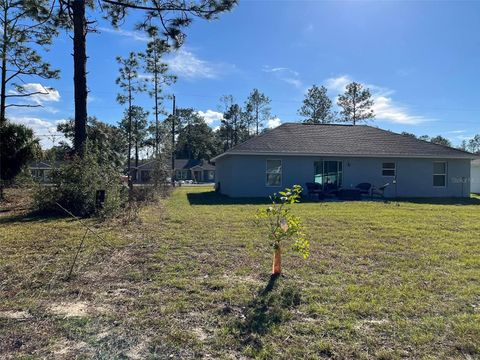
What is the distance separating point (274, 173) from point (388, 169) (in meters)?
6.15

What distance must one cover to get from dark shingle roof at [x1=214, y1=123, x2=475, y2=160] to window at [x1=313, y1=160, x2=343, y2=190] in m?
0.80

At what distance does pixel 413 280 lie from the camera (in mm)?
4598

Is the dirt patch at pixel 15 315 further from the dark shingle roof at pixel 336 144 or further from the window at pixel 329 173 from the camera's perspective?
the window at pixel 329 173

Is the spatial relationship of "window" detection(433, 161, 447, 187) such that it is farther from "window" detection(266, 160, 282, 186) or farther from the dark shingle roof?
"window" detection(266, 160, 282, 186)

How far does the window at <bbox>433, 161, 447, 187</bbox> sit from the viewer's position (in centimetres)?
1950

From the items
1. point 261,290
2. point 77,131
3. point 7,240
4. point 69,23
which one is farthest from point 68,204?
point 261,290

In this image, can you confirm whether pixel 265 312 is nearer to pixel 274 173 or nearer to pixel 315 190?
pixel 315 190

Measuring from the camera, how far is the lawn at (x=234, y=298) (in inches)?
116

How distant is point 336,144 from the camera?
1909 cm

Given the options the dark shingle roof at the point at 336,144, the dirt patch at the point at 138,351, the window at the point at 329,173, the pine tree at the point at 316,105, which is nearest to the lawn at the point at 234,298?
the dirt patch at the point at 138,351

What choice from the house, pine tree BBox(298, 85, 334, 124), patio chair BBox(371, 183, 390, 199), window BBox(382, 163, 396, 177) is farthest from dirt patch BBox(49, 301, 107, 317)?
pine tree BBox(298, 85, 334, 124)

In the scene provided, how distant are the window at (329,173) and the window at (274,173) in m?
1.88

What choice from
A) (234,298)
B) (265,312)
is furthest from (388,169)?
(265,312)

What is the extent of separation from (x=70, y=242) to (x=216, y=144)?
60666 millimetres
